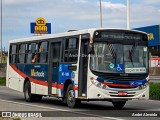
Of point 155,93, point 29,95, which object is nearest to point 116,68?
point 29,95

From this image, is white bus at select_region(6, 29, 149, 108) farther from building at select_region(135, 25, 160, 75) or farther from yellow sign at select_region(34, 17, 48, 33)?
building at select_region(135, 25, 160, 75)

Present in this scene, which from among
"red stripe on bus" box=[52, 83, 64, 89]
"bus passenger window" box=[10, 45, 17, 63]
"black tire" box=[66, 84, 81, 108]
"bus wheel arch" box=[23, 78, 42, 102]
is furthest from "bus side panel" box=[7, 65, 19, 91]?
"black tire" box=[66, 84, 81, 108]

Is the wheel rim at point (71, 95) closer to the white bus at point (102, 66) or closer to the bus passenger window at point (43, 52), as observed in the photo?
the white bus at point (102, 66)

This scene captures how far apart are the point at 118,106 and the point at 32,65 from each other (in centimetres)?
534

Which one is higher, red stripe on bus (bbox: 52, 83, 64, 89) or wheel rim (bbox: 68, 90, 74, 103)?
red stripe on bus (bbox: 52, 83, 64, 89)

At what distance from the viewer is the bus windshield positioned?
17688mm

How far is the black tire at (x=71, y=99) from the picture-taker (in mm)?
18781

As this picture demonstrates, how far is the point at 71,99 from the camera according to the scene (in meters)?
19.0

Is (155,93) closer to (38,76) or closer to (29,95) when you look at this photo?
(38,76)

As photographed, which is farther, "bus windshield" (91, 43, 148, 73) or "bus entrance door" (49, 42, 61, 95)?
"bus entrance door" (49, 42, 61, 95)

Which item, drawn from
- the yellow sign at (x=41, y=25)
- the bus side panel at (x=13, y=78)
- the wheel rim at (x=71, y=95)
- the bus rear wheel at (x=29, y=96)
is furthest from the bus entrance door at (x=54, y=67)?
the yellow sign at (x=41, y=25)

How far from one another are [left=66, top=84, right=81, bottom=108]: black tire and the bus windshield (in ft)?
5.51

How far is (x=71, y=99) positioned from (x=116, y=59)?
2.56 m

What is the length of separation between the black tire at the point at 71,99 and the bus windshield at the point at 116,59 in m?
1.68
